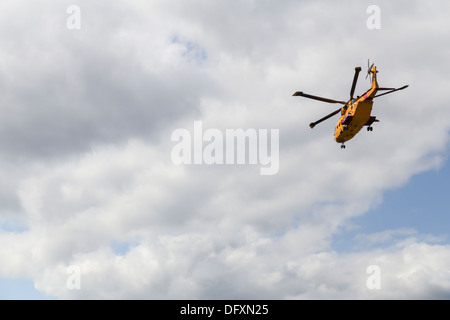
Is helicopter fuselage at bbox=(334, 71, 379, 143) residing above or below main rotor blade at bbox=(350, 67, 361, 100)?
below

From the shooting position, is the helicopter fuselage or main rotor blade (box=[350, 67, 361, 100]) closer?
main rotor blade (box=[350, 67, 361, 100])

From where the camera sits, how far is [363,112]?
87.8m

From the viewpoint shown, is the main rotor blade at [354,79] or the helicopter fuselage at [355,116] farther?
the helicopter fuselage at [355,116]

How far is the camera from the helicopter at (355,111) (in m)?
86.0

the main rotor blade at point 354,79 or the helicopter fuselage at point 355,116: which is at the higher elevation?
the main rotor blade at point 354,79

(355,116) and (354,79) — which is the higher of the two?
(354,79)

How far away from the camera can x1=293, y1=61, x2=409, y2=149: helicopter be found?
8597 centimetres

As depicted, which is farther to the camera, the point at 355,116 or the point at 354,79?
the point at 354,79

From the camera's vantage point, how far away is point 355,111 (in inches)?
3467
